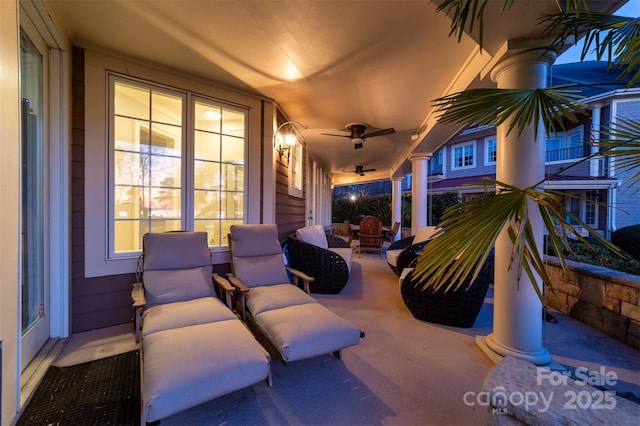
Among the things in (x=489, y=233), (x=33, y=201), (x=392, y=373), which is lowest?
(x=392, y=373)

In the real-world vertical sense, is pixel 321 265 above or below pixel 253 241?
below

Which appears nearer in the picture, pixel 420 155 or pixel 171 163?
pixel 171 163

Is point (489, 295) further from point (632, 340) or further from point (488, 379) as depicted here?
point (488, 379)

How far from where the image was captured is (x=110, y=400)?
1687 mm

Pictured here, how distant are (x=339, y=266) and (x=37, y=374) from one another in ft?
9.80

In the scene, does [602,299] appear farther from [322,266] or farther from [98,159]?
[98,159]

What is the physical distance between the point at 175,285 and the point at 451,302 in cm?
279

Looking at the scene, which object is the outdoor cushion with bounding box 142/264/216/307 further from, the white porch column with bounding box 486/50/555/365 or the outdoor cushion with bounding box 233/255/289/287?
the white porch column with bounding box 486/50/555/365

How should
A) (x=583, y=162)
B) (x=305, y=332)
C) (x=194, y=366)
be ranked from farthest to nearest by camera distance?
(x=583, y=162)
(x=305, y=332)
(x=194, y=366)

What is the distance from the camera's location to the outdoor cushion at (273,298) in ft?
7.43

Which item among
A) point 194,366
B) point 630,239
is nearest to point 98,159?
point 194,366

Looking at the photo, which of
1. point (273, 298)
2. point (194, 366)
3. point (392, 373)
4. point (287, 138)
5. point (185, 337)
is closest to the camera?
point (194, 366)

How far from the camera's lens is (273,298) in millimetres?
2396

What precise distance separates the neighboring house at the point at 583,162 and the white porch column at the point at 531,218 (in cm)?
58
